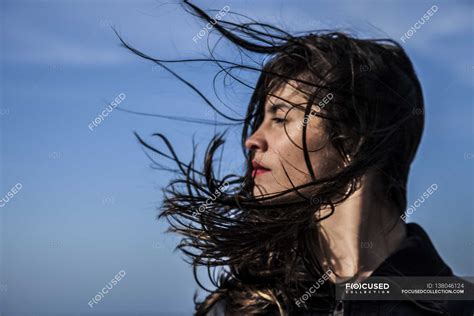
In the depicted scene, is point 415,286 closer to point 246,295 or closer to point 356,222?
point 356,222

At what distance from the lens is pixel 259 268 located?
3109 millimetres

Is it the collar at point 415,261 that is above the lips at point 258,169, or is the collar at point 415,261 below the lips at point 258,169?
below

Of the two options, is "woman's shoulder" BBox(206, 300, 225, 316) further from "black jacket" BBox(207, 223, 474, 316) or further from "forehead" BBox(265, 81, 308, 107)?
"forehead" BBox(265, 81, 308, 107)

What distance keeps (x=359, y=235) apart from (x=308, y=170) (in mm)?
367

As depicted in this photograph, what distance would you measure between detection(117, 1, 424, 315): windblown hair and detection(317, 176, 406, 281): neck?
0.04 m

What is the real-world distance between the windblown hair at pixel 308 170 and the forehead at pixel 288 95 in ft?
0.06

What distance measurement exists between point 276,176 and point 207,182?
48cm

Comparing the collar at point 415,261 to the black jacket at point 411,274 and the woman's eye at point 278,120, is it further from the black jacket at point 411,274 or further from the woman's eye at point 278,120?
the woman's eye at point 278,120

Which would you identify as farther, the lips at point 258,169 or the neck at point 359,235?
the lips at point 258,169

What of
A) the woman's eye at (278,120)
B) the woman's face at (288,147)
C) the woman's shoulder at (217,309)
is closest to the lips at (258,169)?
the woman's face at (288,147)

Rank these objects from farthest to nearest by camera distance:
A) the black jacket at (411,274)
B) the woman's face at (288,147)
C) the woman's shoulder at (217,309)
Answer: the woman's shoulder at (217,309)
the woman's face at (288,147)
the black jacket at (411,274)

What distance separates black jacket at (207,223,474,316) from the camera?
2766 millimetres

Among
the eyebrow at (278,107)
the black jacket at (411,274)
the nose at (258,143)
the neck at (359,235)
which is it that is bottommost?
the black jacket at (411,274)

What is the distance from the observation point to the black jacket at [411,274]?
9.07 ft
